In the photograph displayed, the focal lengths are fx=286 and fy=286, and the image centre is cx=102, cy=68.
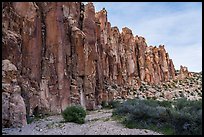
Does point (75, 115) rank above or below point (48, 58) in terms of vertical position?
below

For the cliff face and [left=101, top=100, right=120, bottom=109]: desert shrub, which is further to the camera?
[left=101, top=100, right=120, bottom=109]: desert shrub

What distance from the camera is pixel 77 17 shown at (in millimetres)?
32188

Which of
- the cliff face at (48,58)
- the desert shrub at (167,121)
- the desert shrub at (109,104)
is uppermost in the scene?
the cliff face at (48,58)

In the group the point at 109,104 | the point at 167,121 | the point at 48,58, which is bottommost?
the point at 167,121

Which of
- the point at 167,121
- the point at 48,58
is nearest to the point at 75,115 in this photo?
the point at 167,121

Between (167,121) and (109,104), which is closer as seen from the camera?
(167,121)

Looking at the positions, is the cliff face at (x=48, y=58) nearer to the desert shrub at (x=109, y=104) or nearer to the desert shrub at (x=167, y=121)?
the desert shrub at (x=109, y=104)

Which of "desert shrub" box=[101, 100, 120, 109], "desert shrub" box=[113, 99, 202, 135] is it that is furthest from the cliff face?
"desert shrub" box=[113, 99, 202, 135]

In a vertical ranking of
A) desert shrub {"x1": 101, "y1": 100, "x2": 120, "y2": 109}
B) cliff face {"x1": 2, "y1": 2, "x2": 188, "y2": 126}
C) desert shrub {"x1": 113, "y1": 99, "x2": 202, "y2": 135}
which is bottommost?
desert shrub {"x1": 113, "y1": 99, "x2": 202, "y2": 135}

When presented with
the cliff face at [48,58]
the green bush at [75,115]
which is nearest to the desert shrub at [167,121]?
the green bush at [75,115]

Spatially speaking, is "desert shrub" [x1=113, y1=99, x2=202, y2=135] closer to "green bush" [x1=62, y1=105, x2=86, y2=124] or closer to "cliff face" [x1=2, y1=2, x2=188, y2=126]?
"green bush" [x1=62, y1=105, x2=86, y2=124]

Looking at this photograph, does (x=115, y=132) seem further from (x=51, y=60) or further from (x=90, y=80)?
(x=90, y=80)

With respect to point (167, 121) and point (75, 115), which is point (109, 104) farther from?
point (167, 121)

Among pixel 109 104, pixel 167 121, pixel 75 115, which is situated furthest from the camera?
pixel 109 104
